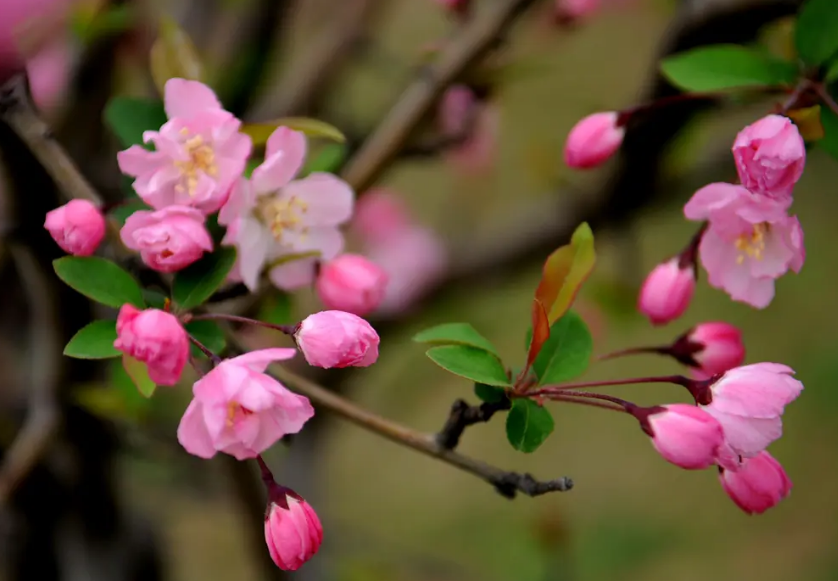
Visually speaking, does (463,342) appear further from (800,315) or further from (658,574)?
(800,315)

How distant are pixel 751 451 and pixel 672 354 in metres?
0.10

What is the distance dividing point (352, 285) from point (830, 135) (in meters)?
0.27

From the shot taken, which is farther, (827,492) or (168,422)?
(827,492)

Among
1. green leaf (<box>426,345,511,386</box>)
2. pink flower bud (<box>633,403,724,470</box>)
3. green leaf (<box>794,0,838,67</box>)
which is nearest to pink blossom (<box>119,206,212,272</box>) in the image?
green leaf (<box>426,345,511,386</box>)

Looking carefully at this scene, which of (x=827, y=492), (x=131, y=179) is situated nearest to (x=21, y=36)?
(x=131, y=179)

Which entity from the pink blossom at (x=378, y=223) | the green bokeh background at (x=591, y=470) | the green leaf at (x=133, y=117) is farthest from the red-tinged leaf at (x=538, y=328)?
the green bokeh background at (x=591, y=470)

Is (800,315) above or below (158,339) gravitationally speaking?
below

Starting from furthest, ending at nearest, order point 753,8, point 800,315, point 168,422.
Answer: point 800,315
point 168,422
point 753,8

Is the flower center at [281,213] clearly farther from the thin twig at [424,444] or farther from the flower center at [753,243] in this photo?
the flower center at [753,243]

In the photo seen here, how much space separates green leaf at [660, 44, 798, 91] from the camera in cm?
42

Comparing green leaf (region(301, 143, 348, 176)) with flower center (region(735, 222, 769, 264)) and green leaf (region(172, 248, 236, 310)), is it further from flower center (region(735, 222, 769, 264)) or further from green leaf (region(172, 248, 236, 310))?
flower center (region(735, 222, 769, 264))

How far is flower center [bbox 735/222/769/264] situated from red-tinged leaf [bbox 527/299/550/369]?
131 mm

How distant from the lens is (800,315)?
1941mm

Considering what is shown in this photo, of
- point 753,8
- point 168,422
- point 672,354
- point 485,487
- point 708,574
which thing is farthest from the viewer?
point 485,487
